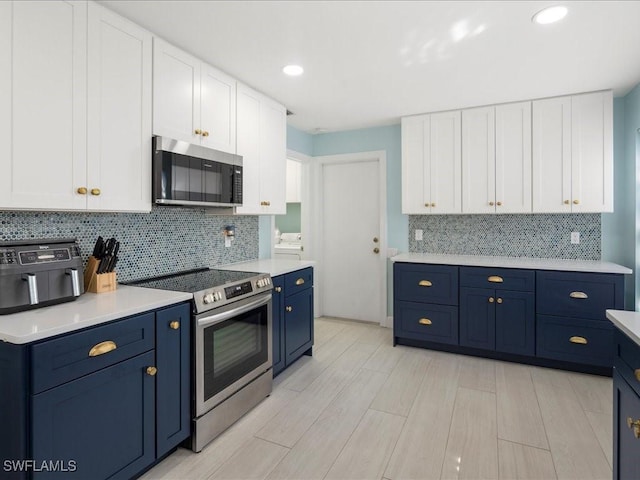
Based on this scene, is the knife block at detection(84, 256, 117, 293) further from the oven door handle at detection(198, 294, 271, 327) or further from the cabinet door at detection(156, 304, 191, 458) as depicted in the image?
the oven door handle at detection(198, 294, 271, 327)

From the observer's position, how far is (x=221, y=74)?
106 inches

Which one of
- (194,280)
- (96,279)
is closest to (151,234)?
(194,280)

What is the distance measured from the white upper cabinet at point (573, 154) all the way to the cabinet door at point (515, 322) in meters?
0.87

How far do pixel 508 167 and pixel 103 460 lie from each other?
12.2 ft

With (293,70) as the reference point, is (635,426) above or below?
below

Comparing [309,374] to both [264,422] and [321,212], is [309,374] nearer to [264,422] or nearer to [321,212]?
[264,422]

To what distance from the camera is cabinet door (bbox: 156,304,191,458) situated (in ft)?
6.04

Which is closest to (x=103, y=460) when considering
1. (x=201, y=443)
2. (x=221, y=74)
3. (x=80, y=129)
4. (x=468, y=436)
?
(x=201, y=443)

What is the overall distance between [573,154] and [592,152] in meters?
0.14

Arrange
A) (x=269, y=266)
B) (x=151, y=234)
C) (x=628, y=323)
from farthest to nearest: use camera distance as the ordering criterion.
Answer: (x=269, y=266)
(x=151, y=234)
(x=628, y=323)

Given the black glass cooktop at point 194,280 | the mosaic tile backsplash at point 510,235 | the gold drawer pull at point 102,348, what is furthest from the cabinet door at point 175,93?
the mosaic tile backsplash at point 510,235

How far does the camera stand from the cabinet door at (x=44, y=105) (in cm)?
154

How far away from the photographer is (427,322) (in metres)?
3.59

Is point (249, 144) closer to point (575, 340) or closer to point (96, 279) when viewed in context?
point (96, 279)
